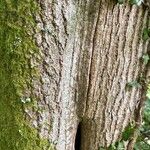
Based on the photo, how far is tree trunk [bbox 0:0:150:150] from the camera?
6.66 ft

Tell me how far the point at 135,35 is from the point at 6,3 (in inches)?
26.2

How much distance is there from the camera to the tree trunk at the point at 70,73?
2031 mm

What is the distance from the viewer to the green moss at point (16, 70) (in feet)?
6.53

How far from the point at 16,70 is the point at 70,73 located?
11.0 inches

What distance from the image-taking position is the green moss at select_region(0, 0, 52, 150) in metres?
1.99

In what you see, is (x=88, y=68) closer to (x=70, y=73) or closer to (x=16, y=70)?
(x=70, y=73)

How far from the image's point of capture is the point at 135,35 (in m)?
2.12

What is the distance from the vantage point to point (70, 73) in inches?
84.5

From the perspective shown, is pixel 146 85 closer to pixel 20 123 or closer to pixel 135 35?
pixel 135 35

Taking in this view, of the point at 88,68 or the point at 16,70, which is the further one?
the point at 88,68

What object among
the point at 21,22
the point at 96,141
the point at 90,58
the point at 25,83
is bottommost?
the point at 96,141

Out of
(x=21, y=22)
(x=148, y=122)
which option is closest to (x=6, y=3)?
(x=21, y=22)

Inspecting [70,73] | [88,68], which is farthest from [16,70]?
[88,68]

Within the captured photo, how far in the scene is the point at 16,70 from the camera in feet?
6.79
